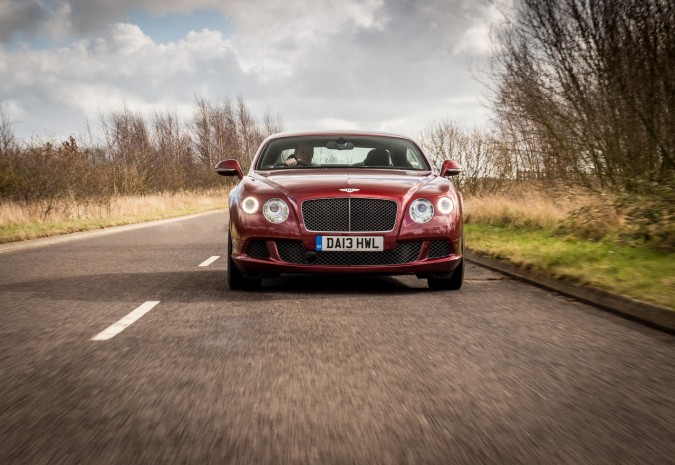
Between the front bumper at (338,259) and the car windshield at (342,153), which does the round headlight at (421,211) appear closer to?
the front bumper at (338,259)

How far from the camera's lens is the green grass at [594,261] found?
18.8 feet

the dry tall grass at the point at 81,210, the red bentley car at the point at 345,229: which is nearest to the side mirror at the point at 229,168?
the red bentley car at the point at 345,229

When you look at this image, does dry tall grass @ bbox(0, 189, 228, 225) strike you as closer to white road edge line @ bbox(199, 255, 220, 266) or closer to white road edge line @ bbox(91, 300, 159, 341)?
white road edge line @ bbox(199, 255, 220, 266)

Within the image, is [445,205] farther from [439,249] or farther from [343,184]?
[343,184]

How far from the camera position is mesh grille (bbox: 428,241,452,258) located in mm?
6129

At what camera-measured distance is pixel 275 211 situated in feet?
19.8

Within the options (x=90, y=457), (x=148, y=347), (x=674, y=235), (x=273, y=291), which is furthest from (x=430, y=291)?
(x=90, y=457)

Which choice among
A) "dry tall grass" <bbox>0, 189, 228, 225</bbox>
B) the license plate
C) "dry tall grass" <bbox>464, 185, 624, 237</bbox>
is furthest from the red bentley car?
"dry tall grass" <bbox>0, 189, 228, 225</bbox>

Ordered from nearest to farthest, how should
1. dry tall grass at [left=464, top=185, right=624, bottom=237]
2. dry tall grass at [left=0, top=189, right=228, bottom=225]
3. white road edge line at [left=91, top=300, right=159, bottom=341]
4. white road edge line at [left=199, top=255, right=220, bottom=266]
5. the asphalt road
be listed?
the asphalt road < white road edge line at [left=91, top=300, right=159, bottom=341] < white road edge line at [left=199, top=255, right=220, bottom=266] < dry tall grass at [left=464, top=185, right=624, bottom=237] < dry tall grass at [left=0, top=189, right=228, bottom=225]

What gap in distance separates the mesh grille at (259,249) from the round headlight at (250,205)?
0.29 metres

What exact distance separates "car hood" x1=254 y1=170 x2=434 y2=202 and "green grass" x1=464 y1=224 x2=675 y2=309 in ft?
6.15

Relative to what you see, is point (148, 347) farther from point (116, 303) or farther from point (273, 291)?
point (273, 291)

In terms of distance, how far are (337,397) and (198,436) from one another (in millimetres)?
744

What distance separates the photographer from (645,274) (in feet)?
21.0
